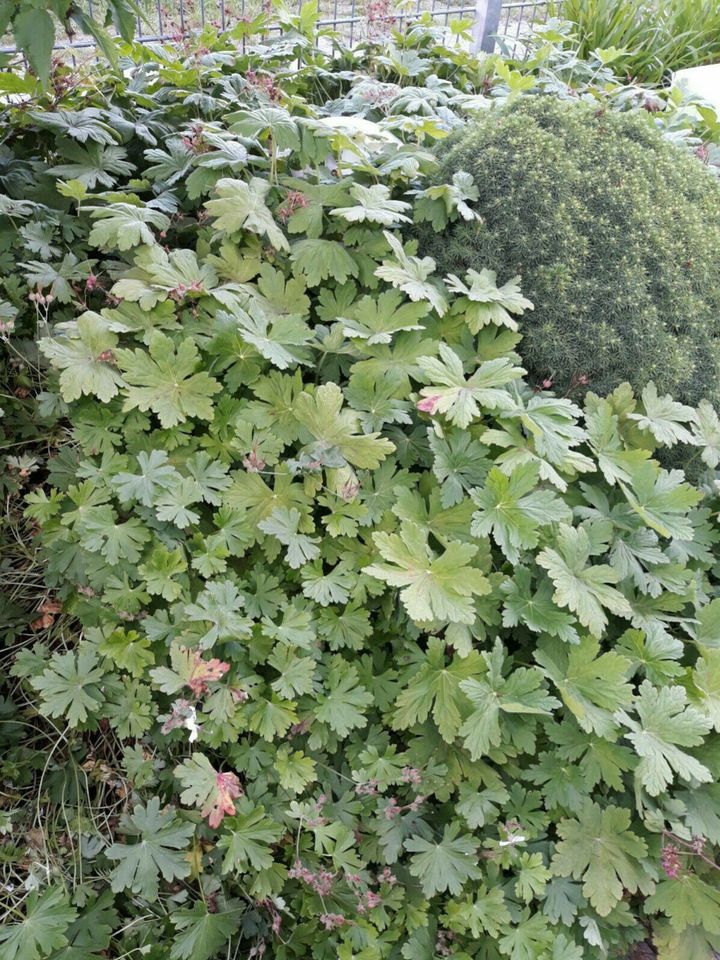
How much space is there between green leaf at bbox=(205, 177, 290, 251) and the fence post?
11.4ft

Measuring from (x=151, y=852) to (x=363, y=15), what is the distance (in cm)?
492

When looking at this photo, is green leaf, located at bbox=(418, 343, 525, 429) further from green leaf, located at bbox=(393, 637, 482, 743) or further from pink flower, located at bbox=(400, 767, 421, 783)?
pink flower, located at bbox=(400, 767, 421, 783)

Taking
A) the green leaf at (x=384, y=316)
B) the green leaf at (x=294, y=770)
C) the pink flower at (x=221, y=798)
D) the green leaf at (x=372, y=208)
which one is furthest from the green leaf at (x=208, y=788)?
the green leaf at (x=372, y=208)

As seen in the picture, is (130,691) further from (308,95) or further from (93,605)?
(308,95)

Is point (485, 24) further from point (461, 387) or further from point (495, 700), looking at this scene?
point (495, 700)

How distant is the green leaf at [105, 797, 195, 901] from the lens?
1.71 meters

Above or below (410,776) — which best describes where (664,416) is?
above

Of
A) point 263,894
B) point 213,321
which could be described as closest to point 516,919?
point 263,894

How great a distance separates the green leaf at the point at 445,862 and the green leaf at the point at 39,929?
80cm

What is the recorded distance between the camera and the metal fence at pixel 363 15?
163 inches

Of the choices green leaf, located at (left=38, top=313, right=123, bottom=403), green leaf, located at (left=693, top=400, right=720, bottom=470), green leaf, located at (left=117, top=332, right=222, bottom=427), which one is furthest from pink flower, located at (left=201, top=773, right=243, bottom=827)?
green leaf, located at (left=693, top=400, right=720, bottom=470)

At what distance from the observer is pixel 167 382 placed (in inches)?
78.7

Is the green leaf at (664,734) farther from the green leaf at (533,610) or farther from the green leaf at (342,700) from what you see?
the green leaf at (342,700)

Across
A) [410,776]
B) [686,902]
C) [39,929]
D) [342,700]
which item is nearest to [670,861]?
[686,902]
